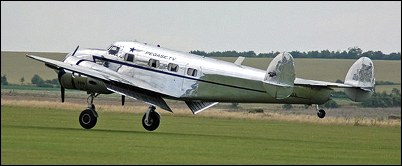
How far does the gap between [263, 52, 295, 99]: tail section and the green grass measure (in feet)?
5.36

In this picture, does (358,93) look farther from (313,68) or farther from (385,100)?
(313,68)

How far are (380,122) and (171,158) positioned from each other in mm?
38133

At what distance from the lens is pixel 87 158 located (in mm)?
31172

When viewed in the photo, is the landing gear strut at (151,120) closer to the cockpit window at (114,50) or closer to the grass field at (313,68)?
the cockpit window at (114,50)

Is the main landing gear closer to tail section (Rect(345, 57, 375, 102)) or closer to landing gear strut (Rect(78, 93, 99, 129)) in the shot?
landing gear strut (Rect(78, 93, 99, 129))

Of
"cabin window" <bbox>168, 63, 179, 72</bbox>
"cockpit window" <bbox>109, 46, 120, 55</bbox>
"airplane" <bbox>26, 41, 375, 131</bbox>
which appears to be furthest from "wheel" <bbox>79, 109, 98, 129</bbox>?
"cabin window" <bbox>168, 63, 179, 72</bbox>

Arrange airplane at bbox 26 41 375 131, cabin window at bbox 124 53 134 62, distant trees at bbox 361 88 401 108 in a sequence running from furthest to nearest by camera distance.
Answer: distant trees at bbox 361 88 401 108 < cabin window at bbox 124 53 134 62 < airplane at bbox 26 41 375 131

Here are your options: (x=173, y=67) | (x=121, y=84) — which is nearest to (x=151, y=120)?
(x=121, y=84)

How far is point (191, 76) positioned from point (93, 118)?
152 inches

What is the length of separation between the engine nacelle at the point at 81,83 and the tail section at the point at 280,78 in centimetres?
645

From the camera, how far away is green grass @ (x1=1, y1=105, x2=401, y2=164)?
32094 mm

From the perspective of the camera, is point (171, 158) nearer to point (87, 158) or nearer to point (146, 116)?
point (87, 158)

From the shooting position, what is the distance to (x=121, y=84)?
48.9 meters

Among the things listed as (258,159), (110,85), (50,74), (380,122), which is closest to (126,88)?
(110,85)
